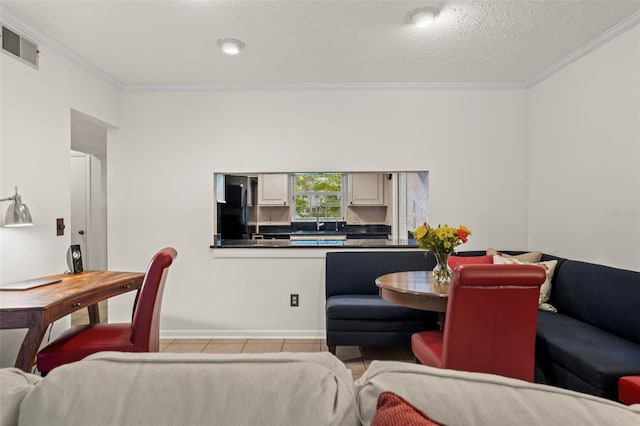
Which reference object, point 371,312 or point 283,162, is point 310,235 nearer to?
point 283,162

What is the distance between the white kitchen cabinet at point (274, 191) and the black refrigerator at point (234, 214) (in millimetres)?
525

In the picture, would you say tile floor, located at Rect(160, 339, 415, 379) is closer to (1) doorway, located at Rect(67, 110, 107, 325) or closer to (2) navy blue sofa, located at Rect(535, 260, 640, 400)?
(2) navy blue sofa, located at Rect(535, 260, 640, 400)

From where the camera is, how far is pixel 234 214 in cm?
411

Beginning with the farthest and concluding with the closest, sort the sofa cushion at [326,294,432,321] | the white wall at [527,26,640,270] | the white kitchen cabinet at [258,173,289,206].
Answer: the white kitchen cabinet at [258,173,289,206] → the sofa cushion at [326,294,432,321] → the white wall at [527,26,640,270]

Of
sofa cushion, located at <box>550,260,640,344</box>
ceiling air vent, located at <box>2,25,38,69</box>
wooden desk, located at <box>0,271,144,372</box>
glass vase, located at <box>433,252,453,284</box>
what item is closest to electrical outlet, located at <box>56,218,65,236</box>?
wooden desk, located at <box>0,271,144,372</box>

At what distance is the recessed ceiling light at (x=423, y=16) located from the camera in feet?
7.40

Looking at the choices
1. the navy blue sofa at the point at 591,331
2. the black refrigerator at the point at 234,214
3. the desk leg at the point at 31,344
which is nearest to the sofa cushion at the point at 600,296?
the navy blue sofa at the point at 591,331

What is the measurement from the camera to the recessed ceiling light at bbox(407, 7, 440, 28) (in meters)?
2.25

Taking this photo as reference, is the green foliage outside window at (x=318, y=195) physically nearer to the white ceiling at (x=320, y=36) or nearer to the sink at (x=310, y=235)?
the sink at (x=310, y=235)

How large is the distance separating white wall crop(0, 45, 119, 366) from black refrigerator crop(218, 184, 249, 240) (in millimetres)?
1426

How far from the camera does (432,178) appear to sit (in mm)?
3627

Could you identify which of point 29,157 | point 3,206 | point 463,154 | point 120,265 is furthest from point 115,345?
point 463,154

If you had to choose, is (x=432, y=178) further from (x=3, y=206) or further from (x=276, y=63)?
(x=3, y=206)

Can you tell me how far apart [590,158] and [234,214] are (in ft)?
10.9
